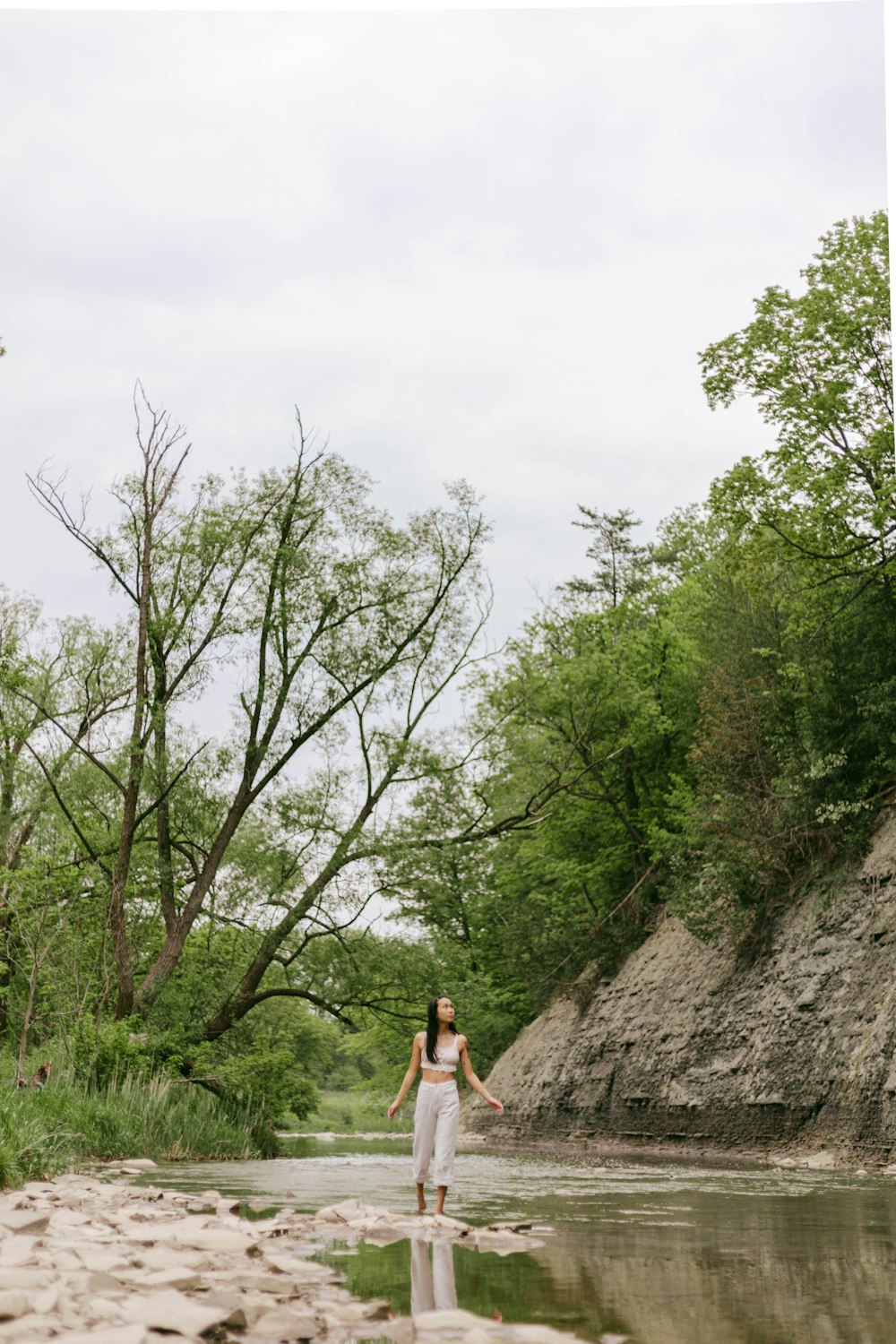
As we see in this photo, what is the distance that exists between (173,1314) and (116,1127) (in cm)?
1134

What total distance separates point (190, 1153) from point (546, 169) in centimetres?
1313

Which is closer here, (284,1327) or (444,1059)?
(284,1327)

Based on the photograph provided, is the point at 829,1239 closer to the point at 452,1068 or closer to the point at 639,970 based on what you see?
the point at 452,1068

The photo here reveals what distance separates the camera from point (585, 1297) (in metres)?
5.14

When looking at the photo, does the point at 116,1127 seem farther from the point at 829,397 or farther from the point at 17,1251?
the point at 829,397

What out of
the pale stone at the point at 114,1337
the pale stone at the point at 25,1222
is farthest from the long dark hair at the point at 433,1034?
the pale stone at the point at 114,1337

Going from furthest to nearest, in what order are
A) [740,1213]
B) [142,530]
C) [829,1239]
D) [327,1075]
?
[327,1075], [142,530], [740,1213], [829,1239]

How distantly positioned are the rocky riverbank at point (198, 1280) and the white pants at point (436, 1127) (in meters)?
1.12

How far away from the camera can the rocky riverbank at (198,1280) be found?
13.2 feet

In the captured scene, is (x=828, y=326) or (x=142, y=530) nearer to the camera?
(x=142, y=530)

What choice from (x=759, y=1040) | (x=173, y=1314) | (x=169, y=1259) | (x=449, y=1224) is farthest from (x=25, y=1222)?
(x=759, y=1040)

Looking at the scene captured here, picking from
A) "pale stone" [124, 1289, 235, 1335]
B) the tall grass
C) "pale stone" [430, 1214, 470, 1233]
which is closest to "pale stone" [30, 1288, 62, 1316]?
"pale stone" [124, 1289, 235, 1335]

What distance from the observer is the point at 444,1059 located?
9328mm

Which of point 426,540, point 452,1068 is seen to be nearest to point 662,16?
point 452,1068
